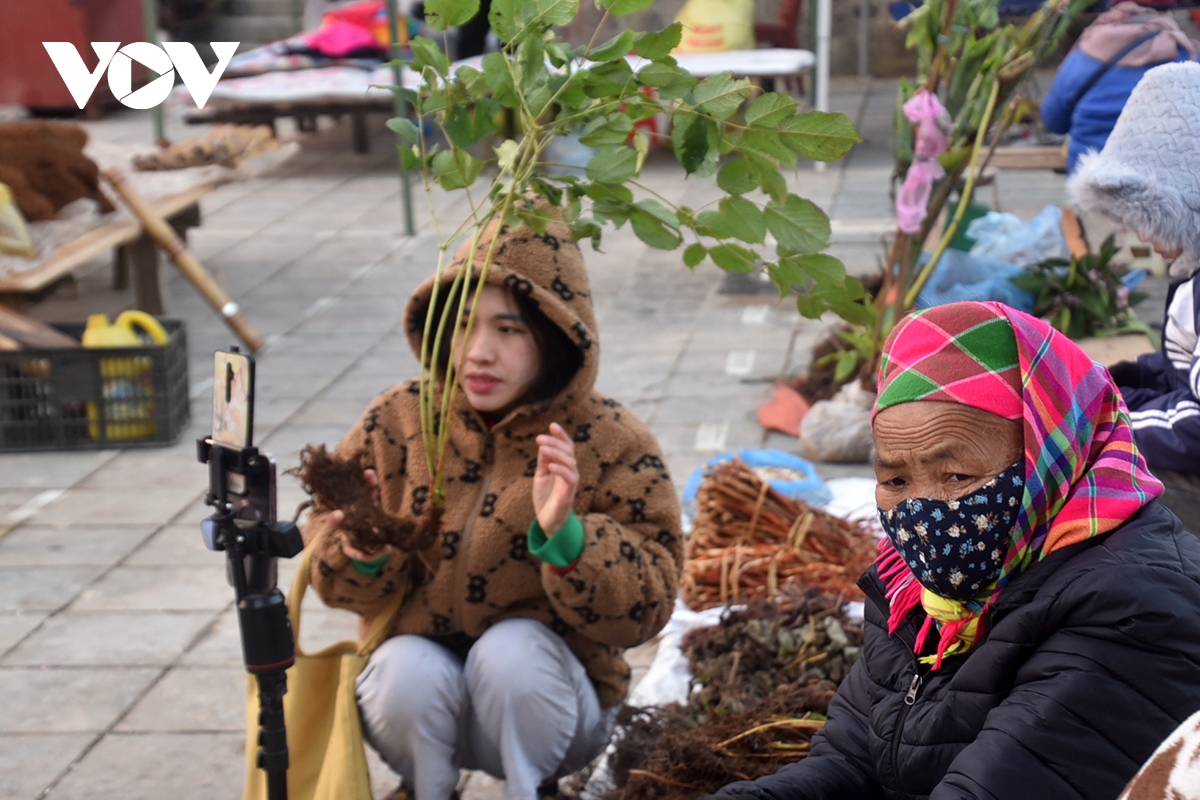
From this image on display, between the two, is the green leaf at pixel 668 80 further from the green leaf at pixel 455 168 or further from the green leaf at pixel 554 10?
the green leaf at pixel 455 168

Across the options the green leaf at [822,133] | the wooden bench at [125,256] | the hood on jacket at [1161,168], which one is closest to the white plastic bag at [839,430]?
the hood on jacket at [1161,168]

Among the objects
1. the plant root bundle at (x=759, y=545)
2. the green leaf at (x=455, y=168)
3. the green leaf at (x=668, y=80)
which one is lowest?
the plant root bundle at (x=759, y=545)

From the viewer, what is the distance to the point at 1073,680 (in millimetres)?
1528

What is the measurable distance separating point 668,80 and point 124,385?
3771 mm

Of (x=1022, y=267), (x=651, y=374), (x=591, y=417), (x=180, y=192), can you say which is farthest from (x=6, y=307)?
(x=1022, y=267)

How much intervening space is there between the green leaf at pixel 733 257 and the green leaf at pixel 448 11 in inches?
22.5

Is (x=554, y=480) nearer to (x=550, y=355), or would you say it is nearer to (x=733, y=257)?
(x=550, y=355)

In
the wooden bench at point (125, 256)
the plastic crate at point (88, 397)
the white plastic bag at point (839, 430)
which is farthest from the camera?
the wooden bench at point (125, 256)

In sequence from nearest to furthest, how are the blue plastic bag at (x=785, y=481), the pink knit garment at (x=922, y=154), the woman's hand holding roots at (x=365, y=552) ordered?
the woman's hand holding roots at (x=365, y=552), the blue plastic bag at (x=785, y=481), the pink knit garment at (x=922, y=154)

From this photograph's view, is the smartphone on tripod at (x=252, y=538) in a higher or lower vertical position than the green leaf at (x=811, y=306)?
lower

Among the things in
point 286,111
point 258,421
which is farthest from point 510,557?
point 286,111

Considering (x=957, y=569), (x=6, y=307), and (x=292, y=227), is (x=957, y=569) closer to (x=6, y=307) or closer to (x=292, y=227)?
(x=6, y=307)

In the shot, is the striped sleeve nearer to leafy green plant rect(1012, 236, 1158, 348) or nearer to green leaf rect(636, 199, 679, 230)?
green leaf rect(636, 199, 679, 230)

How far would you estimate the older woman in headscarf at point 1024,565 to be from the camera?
1509 mm
